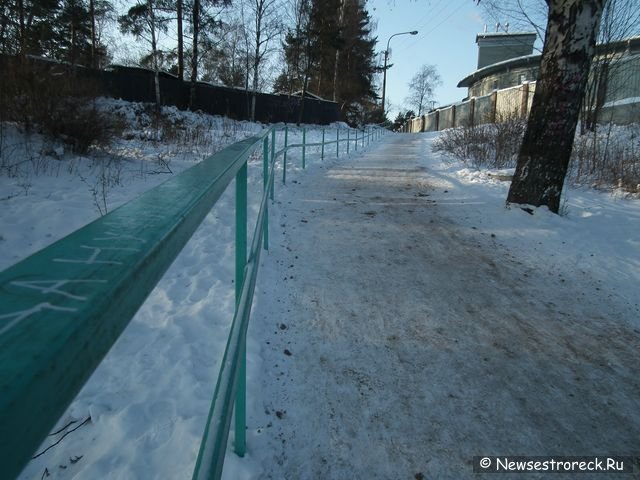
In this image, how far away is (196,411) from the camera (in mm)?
1919

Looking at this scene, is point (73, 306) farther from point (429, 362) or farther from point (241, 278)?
point (429, 362)

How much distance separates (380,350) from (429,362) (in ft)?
0.94

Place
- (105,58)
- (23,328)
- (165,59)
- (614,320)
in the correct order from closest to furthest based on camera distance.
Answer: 1. (23,328)
2. (614,320)
3. (165,59)
4. (105,58)

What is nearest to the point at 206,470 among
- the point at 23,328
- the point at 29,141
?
the point at 23,328

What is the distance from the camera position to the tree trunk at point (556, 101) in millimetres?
4543

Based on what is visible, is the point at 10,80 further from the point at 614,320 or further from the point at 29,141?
the point at 614,320

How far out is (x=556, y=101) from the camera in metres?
4.78

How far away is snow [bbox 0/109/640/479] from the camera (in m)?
1.79

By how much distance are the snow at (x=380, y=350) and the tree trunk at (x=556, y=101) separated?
0.41 metres

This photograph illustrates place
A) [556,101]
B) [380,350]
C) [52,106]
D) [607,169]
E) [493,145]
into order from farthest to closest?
1. [493,145]
2. [607,169]
3. [52,106]
4. [556,101]
5. [380,350]

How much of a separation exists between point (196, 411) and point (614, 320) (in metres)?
2.73

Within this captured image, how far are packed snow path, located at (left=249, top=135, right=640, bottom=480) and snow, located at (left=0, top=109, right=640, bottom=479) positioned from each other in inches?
0.4

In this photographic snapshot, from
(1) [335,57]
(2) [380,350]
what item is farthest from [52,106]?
(1) [335,57]

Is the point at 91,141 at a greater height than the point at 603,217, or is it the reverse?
the point at 91,141
